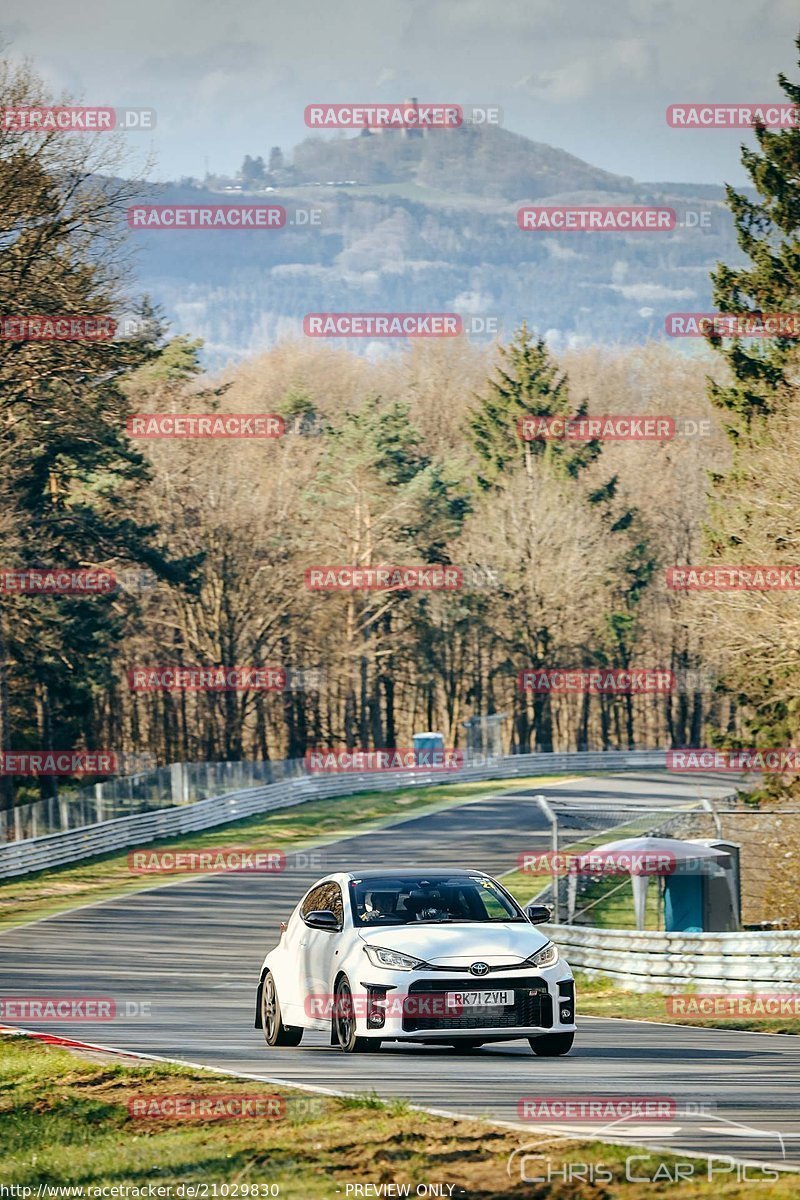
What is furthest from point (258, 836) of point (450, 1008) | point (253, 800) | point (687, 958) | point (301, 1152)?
point (301, 1152)

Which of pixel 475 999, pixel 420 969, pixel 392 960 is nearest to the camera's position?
pixel 475 999

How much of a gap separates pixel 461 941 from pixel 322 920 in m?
1.30

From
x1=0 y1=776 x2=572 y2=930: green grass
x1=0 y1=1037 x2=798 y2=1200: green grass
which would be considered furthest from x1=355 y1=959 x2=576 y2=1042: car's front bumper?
x1=0 y1=776 x2=572 y2=930: green grass

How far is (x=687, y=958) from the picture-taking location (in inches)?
869

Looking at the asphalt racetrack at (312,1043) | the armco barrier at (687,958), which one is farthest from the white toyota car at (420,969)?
the armco barrier at (687,958)

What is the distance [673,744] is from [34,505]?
50326mm

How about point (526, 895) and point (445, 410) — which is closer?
point (526, 895)

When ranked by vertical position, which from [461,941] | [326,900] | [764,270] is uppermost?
[764,270]

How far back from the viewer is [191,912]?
119 feet

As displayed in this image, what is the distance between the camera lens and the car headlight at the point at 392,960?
12930 mm

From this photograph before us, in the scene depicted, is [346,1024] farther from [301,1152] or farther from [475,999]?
[301,1152]

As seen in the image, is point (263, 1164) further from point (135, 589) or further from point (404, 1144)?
point (135, 589)

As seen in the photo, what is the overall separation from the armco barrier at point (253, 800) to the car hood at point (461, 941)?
2886 centimetres

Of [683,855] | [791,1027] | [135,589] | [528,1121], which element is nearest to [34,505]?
[135,589]
